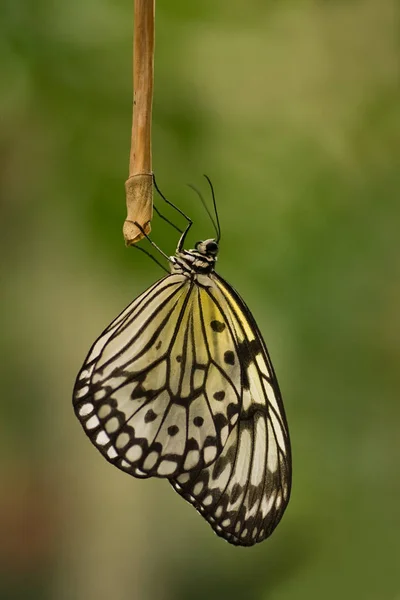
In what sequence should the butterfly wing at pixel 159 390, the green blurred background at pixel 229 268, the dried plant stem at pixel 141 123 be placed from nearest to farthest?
1. the dried plant stem at pixel 141 123
2. the butterfly wing at pixel 159 390
3. the green blurred background at pixel 229 268

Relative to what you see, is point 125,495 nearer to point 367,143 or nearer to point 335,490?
point 335,490

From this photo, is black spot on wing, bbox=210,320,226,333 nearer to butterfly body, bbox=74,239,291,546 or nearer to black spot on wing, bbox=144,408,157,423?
butterfly body, bbox=74,239,291,546

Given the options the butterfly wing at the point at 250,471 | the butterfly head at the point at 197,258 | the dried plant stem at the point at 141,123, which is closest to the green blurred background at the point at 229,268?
the butterfly head at the point at 197,258

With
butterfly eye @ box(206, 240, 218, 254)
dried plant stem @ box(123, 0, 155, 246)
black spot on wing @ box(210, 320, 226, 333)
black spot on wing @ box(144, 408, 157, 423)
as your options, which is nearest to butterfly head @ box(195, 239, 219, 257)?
butterfly eye @ box(206, 240, 218, 254)

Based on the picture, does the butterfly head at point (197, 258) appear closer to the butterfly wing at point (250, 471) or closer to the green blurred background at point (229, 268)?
the butterfly wing at point (250, 471)

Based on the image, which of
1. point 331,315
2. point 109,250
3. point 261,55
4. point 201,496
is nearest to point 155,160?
point 109,250

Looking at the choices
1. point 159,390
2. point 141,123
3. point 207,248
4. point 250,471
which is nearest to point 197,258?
point 207,248

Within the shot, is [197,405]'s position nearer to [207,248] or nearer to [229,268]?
[207,248]

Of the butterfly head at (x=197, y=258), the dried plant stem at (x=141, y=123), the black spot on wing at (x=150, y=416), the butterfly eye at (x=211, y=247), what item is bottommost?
the black spot on wing at (x=150, y=416)
